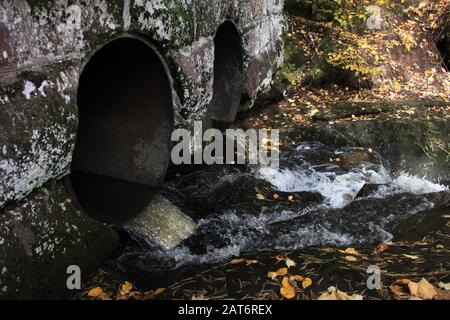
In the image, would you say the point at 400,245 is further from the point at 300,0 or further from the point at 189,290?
the point at 300,0

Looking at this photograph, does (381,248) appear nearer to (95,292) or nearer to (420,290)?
(420,290)

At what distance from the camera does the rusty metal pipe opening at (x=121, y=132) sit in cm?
404

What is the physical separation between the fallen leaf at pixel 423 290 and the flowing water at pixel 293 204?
929 millimetres

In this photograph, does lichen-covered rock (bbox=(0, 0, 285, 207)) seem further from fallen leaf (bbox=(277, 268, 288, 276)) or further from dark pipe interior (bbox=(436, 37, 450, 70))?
dark pipe interior (bbox=(436, 37, 450, 70))

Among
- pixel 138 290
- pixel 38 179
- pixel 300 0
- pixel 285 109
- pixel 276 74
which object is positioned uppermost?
pixel 300 0

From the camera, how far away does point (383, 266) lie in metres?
3.42

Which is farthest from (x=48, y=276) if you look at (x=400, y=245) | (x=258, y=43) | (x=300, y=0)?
(x=300, y=0)

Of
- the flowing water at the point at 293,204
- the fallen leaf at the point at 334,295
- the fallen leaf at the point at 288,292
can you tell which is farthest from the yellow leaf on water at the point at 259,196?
the fallen leaf at the point at 334,295

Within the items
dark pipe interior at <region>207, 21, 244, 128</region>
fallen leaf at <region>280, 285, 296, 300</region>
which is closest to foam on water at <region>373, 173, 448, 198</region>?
fallen leaf at <region>280, 285, 296, 300</region>

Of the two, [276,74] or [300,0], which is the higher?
[300,0]

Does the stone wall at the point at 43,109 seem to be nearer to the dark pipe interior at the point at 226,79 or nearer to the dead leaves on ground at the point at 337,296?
the dead leaves on ground at the point at 337,296

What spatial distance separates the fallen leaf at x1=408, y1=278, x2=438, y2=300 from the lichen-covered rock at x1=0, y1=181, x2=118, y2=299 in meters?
2.35

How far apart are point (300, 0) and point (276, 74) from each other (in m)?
2.48

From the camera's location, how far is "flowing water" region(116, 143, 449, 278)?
390 centimetres
